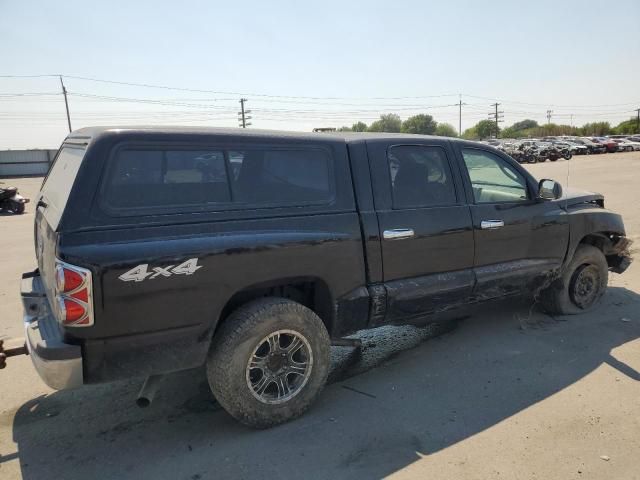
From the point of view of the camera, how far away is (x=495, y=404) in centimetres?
347

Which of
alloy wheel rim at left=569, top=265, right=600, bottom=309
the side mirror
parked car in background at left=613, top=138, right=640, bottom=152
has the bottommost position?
alloy wheel rim at left=569, top=265, right=600, bottom=309

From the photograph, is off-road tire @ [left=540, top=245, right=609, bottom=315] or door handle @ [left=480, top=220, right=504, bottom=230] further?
off-road tire @ [left=540, top=245, right=609, bottom=315]

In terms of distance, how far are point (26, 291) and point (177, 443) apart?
5.19ft

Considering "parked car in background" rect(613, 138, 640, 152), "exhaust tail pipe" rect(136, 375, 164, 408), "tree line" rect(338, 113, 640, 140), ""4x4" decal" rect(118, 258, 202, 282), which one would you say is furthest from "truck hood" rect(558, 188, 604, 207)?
"tree line" rect(338, 113, 640, 140)

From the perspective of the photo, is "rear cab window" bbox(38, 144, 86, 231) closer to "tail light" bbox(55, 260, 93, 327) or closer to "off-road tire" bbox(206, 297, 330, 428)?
"tail light" bbox(55, 260, 93, 327)

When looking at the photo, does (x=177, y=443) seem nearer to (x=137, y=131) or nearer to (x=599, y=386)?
(x=137, y=131)

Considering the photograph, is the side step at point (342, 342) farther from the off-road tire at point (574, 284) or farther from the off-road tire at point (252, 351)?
the off-road tire at point (574, 284)

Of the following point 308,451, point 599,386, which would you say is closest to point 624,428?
point 599,386

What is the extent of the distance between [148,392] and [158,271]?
2.82ft

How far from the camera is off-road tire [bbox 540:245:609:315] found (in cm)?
505

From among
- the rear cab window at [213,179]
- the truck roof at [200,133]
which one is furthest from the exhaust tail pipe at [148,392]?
the truck roof at [200,133]

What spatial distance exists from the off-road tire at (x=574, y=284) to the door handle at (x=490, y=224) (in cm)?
121

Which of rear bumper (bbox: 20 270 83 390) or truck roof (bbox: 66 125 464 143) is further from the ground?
truck roof (bbox: 66 125 464 143)

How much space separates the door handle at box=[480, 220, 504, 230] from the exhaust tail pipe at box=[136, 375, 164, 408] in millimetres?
2821
